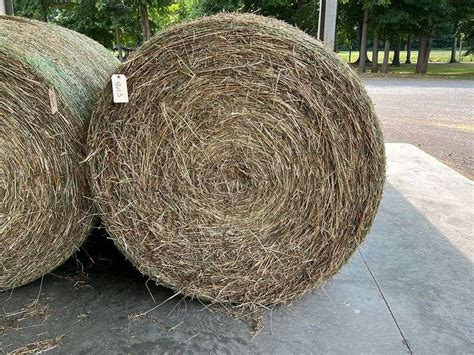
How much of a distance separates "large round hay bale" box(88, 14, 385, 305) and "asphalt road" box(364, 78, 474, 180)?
4077 mm

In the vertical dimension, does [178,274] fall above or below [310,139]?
below

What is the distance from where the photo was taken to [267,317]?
2.53 m

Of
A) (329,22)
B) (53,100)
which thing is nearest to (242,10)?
(329,22)

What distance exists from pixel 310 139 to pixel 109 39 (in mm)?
17029

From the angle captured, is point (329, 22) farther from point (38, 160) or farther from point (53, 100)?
point (38, 160)

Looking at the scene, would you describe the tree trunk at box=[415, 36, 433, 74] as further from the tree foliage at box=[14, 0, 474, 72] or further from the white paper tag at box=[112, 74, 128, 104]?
the white paper tag at box=[112, 74, 128, 104]

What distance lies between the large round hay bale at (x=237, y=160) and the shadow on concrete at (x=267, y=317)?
0.19 meters

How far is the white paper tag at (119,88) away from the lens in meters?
2.19

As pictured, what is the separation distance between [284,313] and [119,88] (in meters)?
1.45

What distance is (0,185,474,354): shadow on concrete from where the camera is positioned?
2.28 m

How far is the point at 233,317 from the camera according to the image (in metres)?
2.52

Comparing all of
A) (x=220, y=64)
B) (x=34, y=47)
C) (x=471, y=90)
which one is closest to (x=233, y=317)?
(x=220, y=64)

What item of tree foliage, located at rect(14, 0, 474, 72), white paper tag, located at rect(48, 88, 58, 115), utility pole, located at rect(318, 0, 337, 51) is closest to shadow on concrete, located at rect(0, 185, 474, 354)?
white paper tag, located at rect(48, 88, 58, 115)

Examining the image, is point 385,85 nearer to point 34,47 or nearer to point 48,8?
point 48,8
